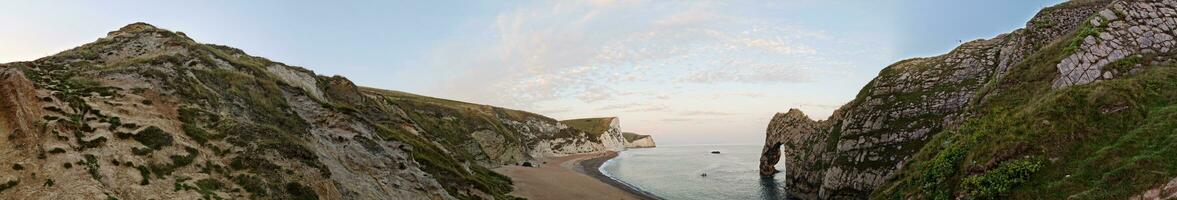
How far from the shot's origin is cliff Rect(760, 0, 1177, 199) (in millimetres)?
15477

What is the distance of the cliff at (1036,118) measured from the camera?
15477 millimetres

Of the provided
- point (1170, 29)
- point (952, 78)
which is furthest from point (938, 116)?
point (1170, 29)

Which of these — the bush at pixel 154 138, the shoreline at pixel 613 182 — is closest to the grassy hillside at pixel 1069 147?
the bush at pixel 154 138

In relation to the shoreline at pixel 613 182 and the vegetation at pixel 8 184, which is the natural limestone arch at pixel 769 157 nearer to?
the shoreline at pixel 613 182

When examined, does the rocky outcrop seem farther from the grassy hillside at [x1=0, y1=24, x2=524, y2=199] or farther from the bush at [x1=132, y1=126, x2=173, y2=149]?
the bush at [x1=132, y1=126, x2=173, y2=149]

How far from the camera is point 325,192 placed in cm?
2552

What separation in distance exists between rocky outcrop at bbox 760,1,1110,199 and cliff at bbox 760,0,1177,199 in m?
0.11

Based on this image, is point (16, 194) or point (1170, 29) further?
point (1170, 29)

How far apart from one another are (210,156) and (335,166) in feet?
22.0

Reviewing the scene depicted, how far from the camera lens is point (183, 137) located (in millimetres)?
24547

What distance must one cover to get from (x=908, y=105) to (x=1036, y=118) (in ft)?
92.3

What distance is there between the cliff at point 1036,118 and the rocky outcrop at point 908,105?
0.38ft

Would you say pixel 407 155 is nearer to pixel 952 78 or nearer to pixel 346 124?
pixel 346 124

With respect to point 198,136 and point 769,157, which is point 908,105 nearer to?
Answer: point 769,157
